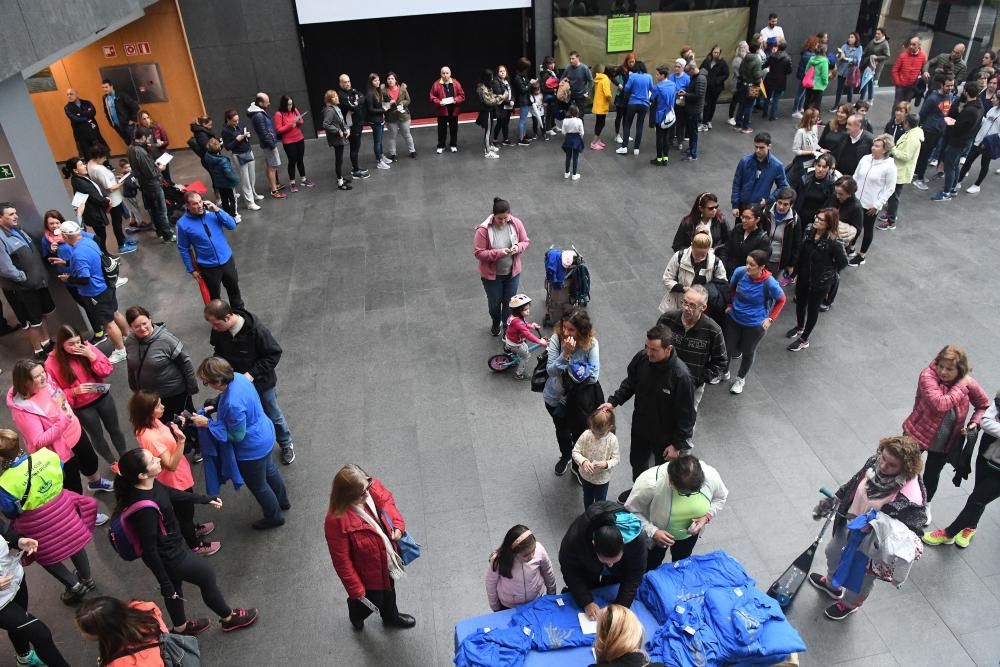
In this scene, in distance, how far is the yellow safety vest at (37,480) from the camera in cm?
441

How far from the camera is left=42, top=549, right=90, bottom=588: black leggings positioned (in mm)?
4941

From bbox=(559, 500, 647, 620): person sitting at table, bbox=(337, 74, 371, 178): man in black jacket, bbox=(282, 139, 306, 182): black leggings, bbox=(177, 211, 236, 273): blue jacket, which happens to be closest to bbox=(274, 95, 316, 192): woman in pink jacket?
bbox=(282, 139, 306, 182): black leggings

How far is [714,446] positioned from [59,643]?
5.39 meters

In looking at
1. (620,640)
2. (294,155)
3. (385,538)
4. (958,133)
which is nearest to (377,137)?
(294,155)

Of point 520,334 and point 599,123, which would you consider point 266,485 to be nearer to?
point 520,334

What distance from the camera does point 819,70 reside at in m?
13.7

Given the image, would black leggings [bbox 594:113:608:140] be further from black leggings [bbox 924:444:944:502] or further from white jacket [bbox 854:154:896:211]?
black leggings [bbox 924:444:944:502]

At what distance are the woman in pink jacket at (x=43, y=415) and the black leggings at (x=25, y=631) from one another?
1104 millimetres

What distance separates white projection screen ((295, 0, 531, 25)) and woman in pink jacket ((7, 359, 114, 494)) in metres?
10.6

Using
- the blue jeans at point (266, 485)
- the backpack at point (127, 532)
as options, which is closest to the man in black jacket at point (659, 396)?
the blue jeans at point (266, 485)

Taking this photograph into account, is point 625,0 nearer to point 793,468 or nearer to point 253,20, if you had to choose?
point 253,20

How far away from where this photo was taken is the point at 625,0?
48.6 feet

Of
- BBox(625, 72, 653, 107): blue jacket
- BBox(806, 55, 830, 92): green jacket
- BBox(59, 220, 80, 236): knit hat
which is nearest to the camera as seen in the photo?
BBox(59, 220, 80, 236): knit hat

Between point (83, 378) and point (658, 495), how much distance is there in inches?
185
